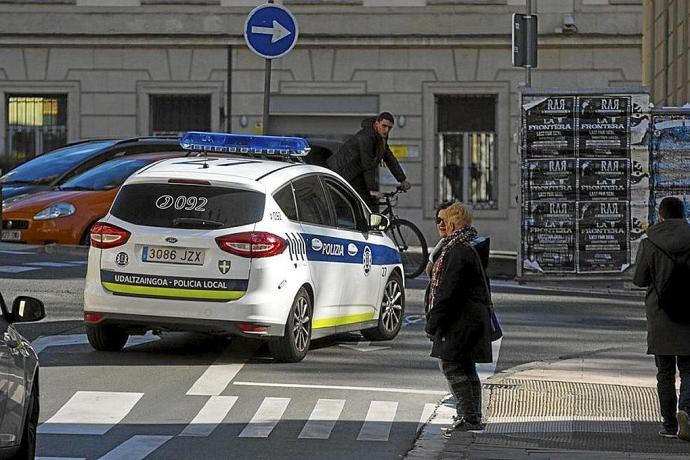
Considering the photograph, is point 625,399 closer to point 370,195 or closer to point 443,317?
point 443,317

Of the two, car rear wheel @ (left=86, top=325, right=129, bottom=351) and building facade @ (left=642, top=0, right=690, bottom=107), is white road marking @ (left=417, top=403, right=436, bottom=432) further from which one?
building facade @ (left=642, top=0, right=690, bottom=107)

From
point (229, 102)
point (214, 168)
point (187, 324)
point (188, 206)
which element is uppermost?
point (229, 102)

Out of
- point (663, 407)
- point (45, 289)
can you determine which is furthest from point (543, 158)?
point (663, 407)

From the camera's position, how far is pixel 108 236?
12328 millimetres

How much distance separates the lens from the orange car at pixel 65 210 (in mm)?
20641

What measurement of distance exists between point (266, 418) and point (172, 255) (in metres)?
2.24

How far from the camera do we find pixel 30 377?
7.21m

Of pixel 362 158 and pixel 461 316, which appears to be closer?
pixel 461 316

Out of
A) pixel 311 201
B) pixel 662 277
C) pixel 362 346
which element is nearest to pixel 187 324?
pixel 311 201

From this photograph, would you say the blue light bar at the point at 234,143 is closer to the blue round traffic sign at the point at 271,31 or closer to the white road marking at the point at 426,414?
the white road marking at the point at 426,414

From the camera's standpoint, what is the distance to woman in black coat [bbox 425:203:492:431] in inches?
394

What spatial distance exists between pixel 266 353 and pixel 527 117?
793 centimetres

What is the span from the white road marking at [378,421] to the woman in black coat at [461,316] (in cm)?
46

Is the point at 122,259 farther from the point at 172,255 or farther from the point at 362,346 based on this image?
the point at 362,346
